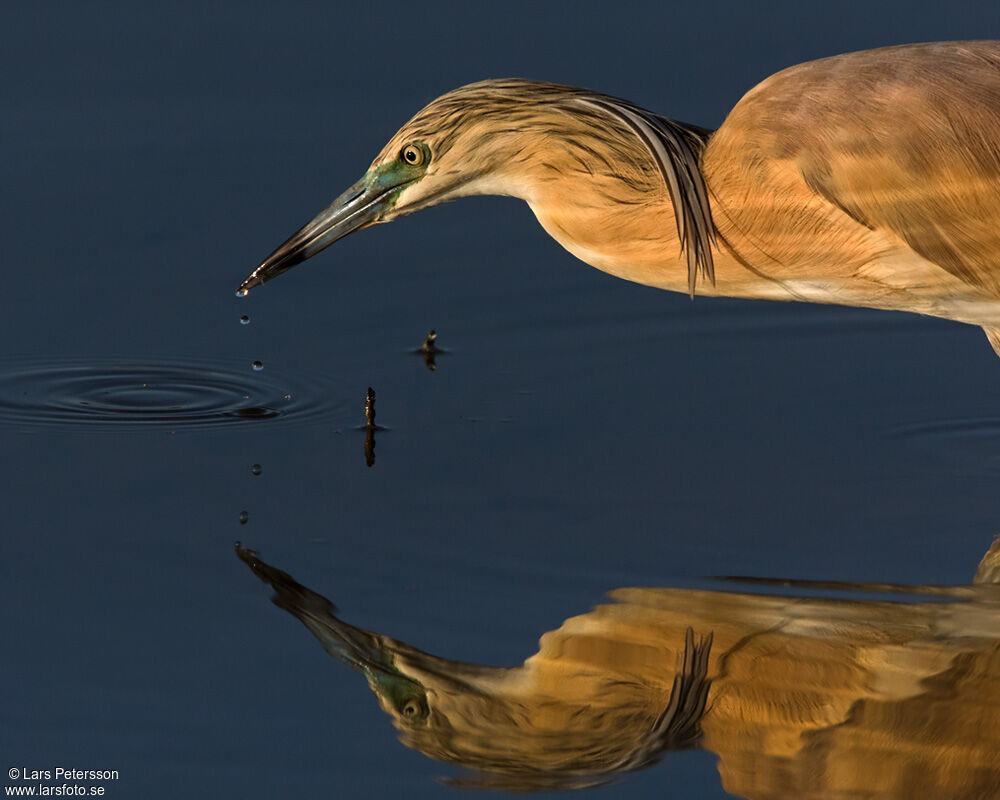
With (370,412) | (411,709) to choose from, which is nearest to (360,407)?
(370,412)

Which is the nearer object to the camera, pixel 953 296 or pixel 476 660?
pixel 476 660

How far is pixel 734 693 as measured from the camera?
16.0ft

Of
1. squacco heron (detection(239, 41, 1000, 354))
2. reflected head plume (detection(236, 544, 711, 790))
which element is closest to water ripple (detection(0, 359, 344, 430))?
squacco heron (detection(239, 41, 1000, 354))

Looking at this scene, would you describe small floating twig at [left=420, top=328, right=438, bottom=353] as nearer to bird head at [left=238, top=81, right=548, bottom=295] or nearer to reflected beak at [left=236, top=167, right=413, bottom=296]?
reflected beak at [left=236, top=167, right=413, bottom=296]

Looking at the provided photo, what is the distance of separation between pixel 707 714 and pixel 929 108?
75.6 inches

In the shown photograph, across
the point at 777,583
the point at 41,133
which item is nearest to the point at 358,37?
the point at 41,133

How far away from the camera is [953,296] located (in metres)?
5.94

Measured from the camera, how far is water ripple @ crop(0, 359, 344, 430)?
636 centimetres

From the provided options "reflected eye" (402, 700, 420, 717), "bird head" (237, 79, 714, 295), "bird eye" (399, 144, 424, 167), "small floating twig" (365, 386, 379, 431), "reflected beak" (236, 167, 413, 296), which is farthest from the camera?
"small floating twig" (365, 386, 379, 431)

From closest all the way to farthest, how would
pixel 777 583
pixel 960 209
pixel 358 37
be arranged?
pixel 777 583 → pixel 960 209 → pixel 358 37

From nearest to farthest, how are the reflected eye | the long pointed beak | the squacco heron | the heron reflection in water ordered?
1. the heron reflection in water
2. the reflected eye
3. the long pointed beak
4. the squacco heron

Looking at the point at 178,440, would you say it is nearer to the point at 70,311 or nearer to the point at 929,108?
the point at 70,311

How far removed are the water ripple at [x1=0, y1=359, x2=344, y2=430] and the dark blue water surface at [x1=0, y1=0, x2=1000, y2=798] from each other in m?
0.01

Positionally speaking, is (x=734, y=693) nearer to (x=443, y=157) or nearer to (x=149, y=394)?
(x=443, y=157)
